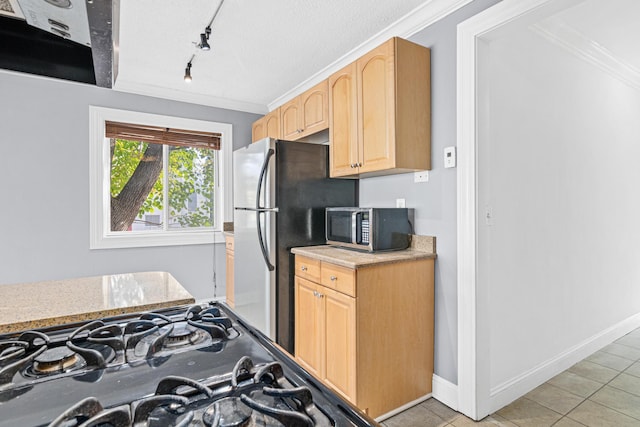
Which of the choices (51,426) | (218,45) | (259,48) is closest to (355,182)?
(259,48)

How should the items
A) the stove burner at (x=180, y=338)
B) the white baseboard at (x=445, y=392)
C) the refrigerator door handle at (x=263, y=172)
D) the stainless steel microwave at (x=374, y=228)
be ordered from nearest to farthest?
the stove burner at (x=180, y=338), the white baseboard at (x=445, y=392), the stainless steel microwave at (x=374, y=228), the refrigerator door handle at (x=263, y=172)

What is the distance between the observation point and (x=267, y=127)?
3693 mm

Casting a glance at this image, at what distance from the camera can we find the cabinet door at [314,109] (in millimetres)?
2721

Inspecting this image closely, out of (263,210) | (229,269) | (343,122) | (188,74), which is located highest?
(188,74)

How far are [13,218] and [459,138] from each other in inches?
141

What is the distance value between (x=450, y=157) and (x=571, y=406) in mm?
1619

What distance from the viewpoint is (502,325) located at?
2.03 metres

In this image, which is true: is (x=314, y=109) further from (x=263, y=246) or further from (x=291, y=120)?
(x=263, y=246)

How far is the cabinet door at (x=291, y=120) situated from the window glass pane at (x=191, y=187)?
113 centimetres

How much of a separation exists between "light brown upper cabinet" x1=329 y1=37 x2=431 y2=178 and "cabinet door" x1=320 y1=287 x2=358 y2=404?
0.85 metres

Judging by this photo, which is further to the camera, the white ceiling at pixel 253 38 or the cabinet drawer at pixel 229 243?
the cabinet drawer at pixel 229 243

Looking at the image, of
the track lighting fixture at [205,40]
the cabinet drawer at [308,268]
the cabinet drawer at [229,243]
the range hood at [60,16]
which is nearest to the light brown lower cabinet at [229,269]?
the cabinet drawer at [229,243]

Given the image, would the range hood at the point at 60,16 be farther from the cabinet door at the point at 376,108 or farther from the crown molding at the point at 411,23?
the crown molding at the point at 411,23

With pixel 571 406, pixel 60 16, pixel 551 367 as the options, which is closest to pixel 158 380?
pixel 60 16
